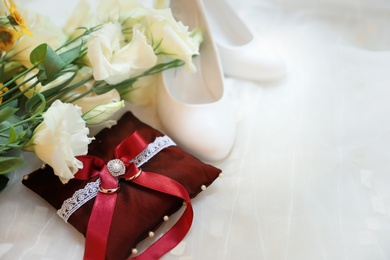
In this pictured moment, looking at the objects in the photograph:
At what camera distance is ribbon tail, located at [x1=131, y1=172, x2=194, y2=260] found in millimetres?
670

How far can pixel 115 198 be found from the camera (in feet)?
2.21

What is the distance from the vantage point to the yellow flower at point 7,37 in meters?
0.68

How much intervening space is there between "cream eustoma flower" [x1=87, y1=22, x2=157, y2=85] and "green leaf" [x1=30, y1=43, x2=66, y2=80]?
0.05 m

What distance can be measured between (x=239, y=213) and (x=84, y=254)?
9.9 inches

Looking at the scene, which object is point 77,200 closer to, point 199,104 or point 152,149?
point 152,149

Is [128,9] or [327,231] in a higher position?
[128,9]

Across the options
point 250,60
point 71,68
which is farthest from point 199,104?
point 71,68

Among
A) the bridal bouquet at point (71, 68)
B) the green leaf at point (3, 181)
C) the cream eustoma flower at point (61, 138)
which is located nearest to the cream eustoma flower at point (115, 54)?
the bridal bouquet at point (71, 68)

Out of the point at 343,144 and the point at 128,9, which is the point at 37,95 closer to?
the point at 128,9

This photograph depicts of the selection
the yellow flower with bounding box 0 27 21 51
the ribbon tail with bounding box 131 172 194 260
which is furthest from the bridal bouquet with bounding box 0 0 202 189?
the ribbon tail with bounding box 131 172 194 260

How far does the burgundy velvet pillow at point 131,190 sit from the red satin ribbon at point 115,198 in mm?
11

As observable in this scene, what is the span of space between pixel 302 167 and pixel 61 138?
43cm

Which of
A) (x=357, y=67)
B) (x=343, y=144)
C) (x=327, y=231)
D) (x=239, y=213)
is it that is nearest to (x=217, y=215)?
(x=239, y=213)

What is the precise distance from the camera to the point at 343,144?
0.81 m
